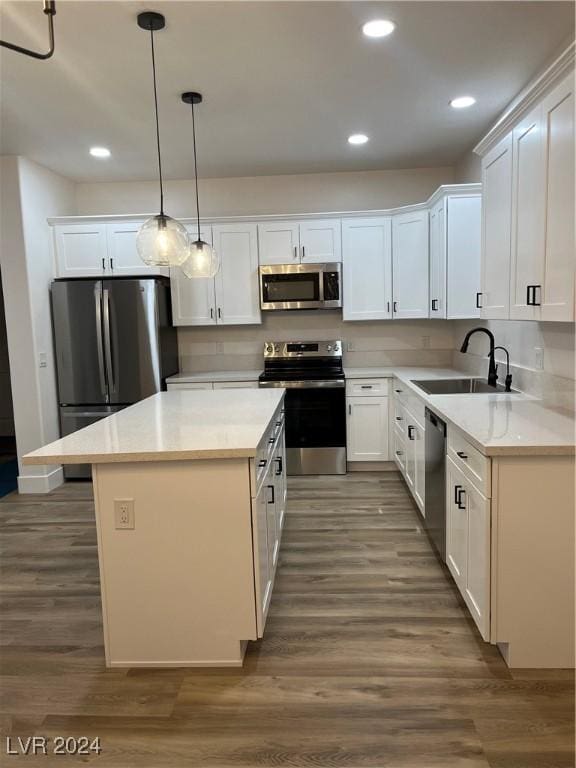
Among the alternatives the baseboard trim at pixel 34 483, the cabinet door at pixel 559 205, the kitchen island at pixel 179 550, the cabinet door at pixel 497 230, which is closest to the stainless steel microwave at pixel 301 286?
the cabinet door at pixel 497 230

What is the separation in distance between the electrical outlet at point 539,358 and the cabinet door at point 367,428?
1.62 metres

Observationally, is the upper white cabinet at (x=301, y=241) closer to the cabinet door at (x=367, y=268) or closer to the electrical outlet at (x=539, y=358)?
the cabinet door at (x=367, y=268)

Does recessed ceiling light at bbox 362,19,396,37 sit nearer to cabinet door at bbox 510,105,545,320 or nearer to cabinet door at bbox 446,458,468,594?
cabinet door at bbox 510,105,545,320

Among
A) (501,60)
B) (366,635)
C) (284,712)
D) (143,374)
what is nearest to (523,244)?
(501,60)

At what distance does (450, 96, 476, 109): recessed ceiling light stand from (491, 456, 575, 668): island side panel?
2476 millimetres

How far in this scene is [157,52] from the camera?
8.64 ft

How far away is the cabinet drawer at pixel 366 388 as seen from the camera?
4512 mm

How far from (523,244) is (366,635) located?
6.36ft

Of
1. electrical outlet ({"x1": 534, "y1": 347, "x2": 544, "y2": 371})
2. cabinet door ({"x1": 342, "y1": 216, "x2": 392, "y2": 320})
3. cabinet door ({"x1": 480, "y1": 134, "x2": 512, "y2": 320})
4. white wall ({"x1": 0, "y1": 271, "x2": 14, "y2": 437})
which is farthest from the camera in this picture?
white wall ({"x1": 0, "y1": 271, "x2": 14, "y2": 437})

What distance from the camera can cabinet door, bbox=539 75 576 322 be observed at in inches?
78.8

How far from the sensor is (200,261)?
300 centimetres

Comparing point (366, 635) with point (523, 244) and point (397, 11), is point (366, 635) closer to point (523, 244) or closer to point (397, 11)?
point (523, 244)

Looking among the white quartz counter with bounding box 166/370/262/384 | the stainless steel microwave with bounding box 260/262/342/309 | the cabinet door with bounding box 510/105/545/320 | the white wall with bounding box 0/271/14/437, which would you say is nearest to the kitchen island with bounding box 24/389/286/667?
the cabinet door with bounding box 510/105/545/320

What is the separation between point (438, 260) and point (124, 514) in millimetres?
3178
